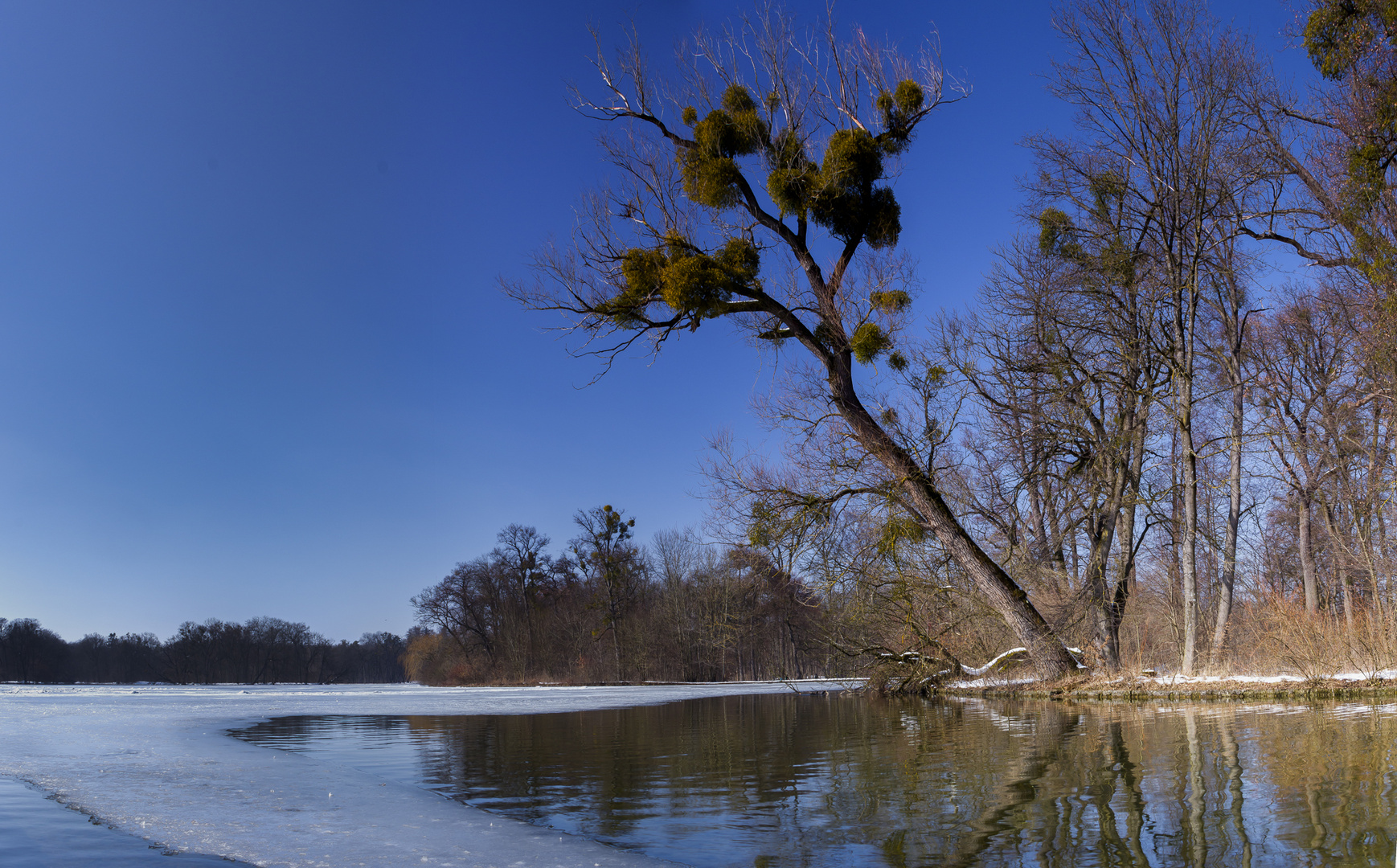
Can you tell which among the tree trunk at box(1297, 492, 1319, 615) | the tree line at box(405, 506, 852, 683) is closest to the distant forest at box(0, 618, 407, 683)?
the tree line at box(405, 506, 852, 683)

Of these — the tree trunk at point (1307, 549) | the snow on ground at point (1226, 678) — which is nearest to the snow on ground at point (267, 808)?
the snow on ground at point (1226, 678)

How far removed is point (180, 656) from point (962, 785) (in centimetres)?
10591

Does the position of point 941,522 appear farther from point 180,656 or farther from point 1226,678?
point 180,656

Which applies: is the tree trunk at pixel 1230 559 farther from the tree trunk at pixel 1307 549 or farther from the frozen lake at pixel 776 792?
the tree trunk at pixel 1307 549

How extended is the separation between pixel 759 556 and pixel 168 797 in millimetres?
9729

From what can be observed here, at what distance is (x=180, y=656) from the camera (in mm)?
89938

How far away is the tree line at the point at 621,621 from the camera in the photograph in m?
41.9

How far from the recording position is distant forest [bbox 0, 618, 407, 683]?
83188 mm

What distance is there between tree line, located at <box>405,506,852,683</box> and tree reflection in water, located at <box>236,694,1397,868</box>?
2819 cm

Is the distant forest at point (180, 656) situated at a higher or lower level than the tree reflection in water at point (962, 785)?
lower

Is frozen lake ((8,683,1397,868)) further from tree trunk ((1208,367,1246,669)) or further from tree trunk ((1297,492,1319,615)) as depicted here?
tree trunk ((1297,492,1319,615))

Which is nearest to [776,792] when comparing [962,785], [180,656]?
[962,785]

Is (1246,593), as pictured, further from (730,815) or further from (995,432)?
(730,815)

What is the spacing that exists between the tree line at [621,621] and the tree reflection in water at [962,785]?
28193mm
